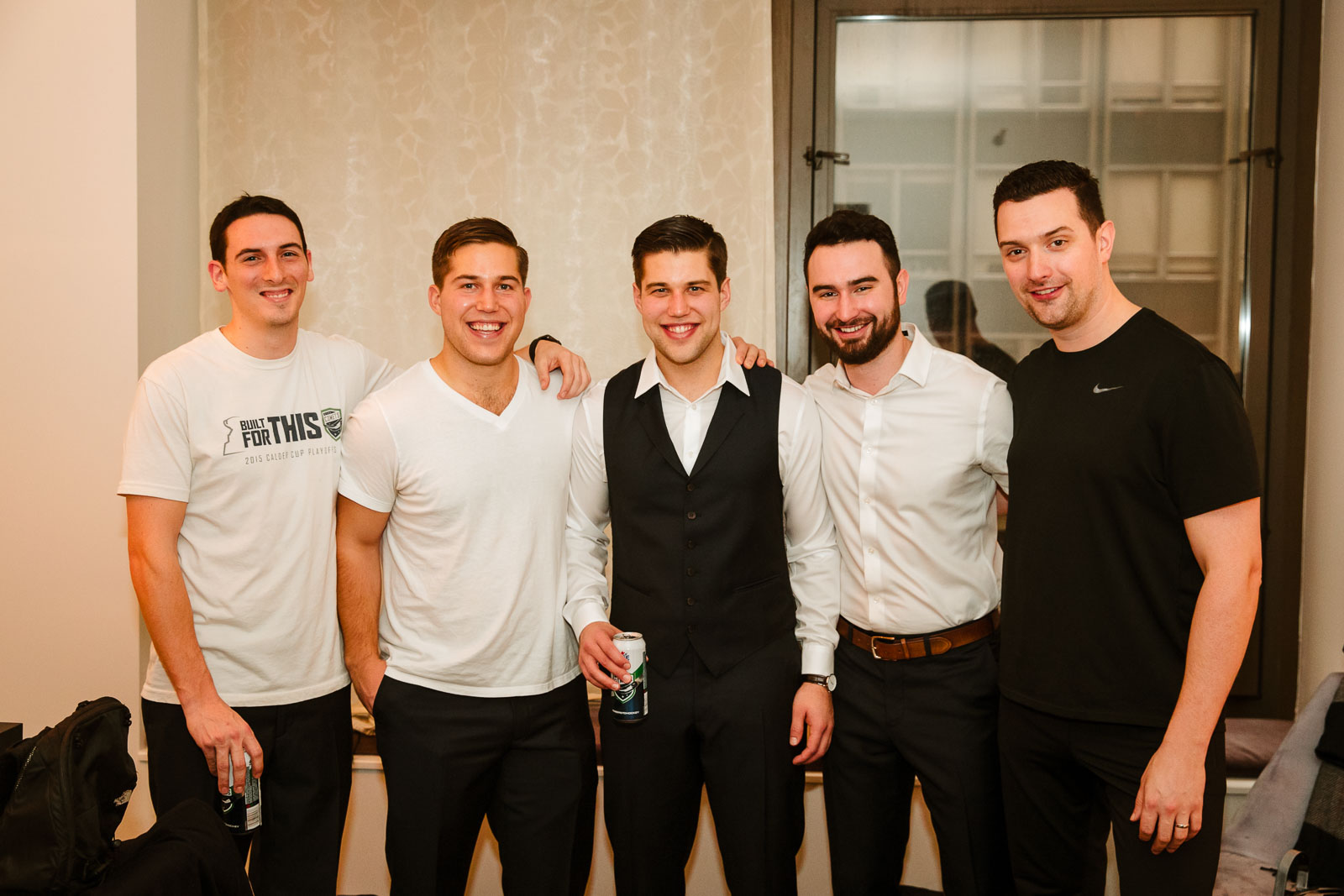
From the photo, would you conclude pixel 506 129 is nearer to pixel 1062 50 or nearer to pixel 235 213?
pixel 235 213

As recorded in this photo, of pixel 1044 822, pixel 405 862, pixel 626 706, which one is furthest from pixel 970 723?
pixel 405 862

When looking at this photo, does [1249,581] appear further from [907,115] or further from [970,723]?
[907,115]

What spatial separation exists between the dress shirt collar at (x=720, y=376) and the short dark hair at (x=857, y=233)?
32 centimetres

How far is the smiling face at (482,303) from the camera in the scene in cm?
193

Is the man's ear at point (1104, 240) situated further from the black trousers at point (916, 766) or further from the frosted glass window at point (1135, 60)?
the frosted glass window at point (1135, 60)

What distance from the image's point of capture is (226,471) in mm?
1913

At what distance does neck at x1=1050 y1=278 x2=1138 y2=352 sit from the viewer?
1716 mm

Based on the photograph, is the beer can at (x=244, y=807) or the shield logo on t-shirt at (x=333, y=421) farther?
the shield logo on t-shirt at (x=333, y=421)

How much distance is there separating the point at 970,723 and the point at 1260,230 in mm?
2132

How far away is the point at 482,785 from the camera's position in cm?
195

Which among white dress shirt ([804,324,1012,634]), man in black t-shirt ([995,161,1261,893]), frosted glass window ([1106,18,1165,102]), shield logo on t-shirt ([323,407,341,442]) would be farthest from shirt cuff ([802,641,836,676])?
frosted glass window ([1106,18,1165,102])

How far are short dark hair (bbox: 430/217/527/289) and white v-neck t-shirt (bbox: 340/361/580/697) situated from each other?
0.78 feet

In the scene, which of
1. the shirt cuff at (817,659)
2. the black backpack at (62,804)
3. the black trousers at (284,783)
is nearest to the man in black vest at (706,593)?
the shirt cuff at (817,659)

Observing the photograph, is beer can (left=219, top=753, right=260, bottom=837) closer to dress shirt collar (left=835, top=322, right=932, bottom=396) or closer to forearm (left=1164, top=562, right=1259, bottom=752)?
dress shirt collar (left=835, top=322, right=932, bottom=396)
